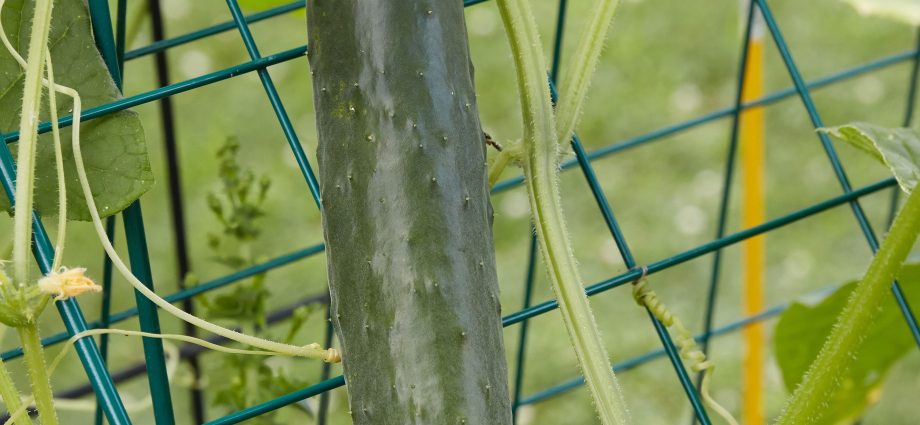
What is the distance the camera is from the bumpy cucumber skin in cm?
59

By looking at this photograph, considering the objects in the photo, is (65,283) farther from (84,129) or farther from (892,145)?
(892,145)

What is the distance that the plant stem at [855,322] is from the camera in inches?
26.5

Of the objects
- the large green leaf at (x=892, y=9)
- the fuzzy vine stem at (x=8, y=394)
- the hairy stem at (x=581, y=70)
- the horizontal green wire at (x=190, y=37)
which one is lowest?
the fuzzy vine stem at (x=8, y=394)

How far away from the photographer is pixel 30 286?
0.59 meters

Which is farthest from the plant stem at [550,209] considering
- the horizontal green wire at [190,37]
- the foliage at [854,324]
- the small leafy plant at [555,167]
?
the horizontal green wire at [190,37]

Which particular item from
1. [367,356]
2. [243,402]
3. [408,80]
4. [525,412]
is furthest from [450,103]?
[525,412]

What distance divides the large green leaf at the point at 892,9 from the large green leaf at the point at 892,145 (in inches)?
11.1

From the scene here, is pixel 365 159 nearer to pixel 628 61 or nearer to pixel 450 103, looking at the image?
pixel 450 103

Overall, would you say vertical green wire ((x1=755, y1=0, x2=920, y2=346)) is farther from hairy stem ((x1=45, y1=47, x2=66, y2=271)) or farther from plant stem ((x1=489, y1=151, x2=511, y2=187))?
hairy stem ((x1=45, y1=47, x2=66, y2=271))

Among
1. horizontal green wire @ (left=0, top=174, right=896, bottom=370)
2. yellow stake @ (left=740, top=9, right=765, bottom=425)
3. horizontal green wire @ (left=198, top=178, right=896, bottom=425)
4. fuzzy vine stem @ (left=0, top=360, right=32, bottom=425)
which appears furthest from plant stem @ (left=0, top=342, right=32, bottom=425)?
yellow stake @ (left=740, top=9, right=765, bottom=425)

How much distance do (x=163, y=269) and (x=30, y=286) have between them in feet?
6.20

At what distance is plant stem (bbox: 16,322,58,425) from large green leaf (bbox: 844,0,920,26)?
775mm

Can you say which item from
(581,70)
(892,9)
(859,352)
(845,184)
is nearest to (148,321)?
(581,70)

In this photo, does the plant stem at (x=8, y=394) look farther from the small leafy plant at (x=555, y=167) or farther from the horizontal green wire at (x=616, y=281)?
the small leafy plant at (x=555, y=167)
